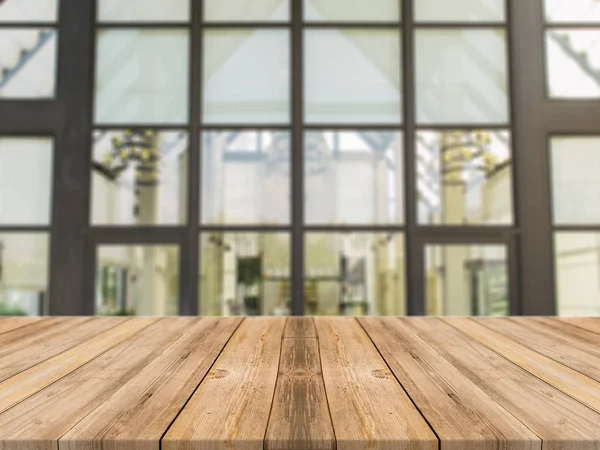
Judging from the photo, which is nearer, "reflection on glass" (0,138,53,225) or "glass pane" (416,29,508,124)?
"reflection on glass" (0,138,53,225)

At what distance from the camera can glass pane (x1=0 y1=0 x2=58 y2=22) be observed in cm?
428

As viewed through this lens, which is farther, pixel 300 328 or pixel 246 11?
pixel 246 11

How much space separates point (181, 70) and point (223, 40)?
16.0 inches

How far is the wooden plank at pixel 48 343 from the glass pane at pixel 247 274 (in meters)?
2.17

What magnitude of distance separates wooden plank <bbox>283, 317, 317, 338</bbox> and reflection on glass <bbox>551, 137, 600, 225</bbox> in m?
2.96

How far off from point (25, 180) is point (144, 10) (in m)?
1.59

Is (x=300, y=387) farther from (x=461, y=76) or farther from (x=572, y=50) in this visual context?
(x=572, y=50)

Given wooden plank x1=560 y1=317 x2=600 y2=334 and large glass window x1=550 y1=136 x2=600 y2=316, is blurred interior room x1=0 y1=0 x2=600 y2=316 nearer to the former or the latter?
large glass window x1=550 y1=136 x2=600 y2=316

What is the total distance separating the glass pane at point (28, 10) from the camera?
4.28 metres

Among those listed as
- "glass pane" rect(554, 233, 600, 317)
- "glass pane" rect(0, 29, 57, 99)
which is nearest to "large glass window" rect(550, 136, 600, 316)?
"glass pane" rect(554, 233, 600, 317)

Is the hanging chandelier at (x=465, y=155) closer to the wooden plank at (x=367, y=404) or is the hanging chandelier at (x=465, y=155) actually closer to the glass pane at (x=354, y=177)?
the glass pane at (x=354, y=177)

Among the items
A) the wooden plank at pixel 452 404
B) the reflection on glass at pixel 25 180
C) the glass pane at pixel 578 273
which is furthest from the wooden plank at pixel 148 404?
the glass pane at pixel 578 273

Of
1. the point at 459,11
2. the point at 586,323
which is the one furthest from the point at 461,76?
the point at 586,323

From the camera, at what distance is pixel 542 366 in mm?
1241
